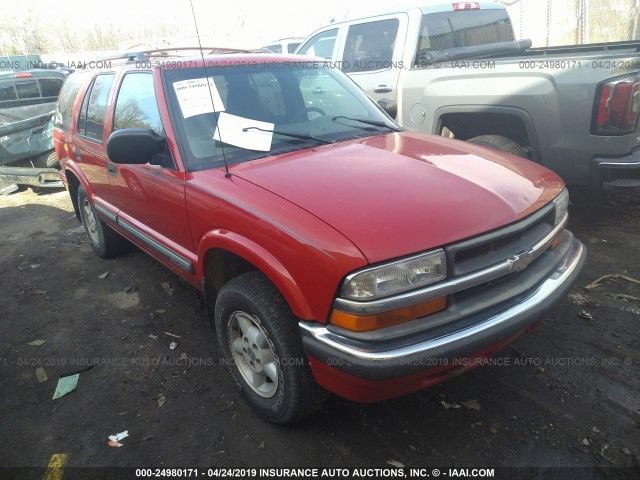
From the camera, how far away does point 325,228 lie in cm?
197

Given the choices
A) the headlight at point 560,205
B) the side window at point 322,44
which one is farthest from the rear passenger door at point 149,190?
the side window at point 322,44

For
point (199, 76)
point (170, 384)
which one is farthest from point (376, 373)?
point (199, 76)

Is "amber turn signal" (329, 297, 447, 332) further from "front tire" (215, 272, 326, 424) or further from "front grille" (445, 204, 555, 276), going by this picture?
"front tire" (215, 272, 326, 424)

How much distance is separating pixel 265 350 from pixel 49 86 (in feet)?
29.8

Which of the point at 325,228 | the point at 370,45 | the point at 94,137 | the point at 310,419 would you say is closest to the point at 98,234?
the point at 94,137

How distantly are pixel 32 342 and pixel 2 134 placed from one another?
5.94 metres

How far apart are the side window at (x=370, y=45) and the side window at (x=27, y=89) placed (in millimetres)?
6453

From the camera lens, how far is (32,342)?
3.57 metres

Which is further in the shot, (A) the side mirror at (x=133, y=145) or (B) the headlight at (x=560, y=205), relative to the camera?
(A) the side mirror at (x=133, y=145)

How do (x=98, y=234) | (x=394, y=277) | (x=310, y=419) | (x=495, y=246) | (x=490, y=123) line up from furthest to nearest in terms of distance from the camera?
1. (x=98, y=234)
2. (x=490, y=123)
3. (x=310, y=419)
4. (x=495, y=246)
5. (x=394, y=277)

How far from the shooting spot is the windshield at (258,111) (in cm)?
279

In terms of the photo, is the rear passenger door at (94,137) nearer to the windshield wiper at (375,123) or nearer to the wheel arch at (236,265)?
the wheel arch at (236,265)

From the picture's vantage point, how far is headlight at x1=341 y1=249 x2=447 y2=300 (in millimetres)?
1881

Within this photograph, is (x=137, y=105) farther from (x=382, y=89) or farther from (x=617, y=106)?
(x=617, y=106)
